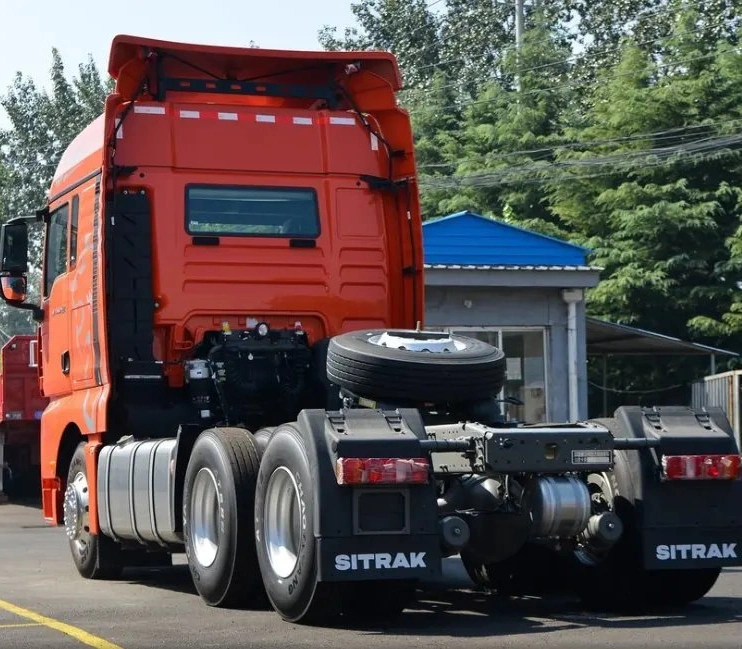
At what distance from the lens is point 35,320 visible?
1372cm

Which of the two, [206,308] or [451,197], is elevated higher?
[451,197]

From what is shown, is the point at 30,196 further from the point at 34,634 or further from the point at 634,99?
the point at 34,634

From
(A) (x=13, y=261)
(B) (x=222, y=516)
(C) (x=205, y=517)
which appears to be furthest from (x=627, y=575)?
(A) (x=13, y=261)

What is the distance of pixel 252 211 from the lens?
12.2 m

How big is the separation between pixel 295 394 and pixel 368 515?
10.6 ft

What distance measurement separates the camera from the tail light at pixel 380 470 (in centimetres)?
856

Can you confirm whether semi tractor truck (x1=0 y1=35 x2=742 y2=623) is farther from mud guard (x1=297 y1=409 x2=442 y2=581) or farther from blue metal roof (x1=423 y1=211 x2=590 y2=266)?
blue metal roof (x1=423 y1=211 x2=590 y2=266)

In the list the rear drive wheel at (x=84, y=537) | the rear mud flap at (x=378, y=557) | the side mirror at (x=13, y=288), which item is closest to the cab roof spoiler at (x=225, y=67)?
the side mirror at (x=13, y=288)

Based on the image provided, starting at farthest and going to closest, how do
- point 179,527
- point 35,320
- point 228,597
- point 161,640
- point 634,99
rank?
point 634,99 → point 35,320 → point 179,527 → point 228,597 → point 161,640

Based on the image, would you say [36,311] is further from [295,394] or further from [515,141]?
[515,141]

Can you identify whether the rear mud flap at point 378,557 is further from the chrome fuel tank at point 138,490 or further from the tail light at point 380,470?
the chrome fuel tank at point 138,490

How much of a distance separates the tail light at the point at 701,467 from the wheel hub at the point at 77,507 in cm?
490

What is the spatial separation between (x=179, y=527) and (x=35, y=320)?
12.1 feet

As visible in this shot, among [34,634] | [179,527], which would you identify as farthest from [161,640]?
[179,527]
